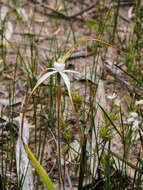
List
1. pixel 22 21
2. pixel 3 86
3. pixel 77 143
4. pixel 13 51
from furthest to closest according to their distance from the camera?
pixel 22 21
pixel 13 51
pixel 3 86
pixel 77 143

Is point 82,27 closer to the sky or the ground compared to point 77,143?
closer to the sky

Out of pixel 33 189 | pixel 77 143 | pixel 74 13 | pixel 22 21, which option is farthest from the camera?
pixel 74 13

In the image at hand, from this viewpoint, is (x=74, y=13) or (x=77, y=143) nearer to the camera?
(x=77, y=143)

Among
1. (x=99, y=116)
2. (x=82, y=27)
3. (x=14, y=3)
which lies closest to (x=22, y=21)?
(x=14, y=3)

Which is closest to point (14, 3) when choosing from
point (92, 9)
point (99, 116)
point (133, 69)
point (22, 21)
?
point (22, 21)

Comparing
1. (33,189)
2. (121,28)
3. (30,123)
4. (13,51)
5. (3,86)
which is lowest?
(33,189)

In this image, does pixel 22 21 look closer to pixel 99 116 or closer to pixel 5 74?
pixel 5 74

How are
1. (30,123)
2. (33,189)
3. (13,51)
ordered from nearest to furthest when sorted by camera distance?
(33,189)
(30,123)
(13,51)

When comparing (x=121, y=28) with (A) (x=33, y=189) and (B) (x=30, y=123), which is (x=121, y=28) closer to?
(B) (x=30, y=123)

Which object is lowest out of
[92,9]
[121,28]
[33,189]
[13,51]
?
Answer: [33,189]
